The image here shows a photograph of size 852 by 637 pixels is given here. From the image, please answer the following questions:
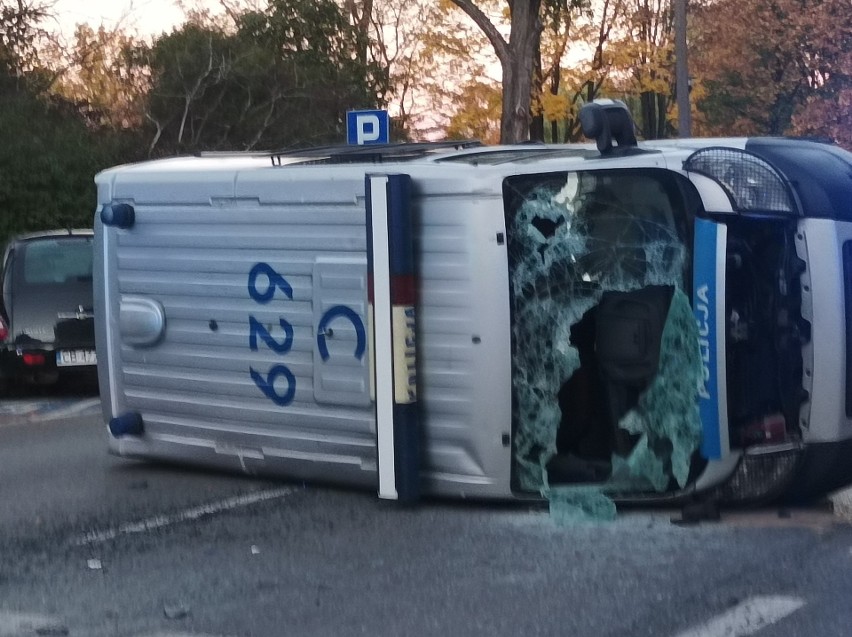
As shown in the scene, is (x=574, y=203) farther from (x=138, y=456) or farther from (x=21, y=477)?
(x=21, y=477)

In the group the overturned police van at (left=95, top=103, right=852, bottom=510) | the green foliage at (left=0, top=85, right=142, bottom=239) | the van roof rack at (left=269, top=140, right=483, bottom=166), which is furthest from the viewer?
the green foliage at (left=0, top=85, right=142, bottom=239)

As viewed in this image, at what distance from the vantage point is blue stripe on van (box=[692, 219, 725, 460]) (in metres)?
6.08

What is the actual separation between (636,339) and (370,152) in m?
2.07

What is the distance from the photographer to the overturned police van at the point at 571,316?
6188 mm

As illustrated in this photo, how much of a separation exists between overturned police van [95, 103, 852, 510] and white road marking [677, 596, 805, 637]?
4.17ft

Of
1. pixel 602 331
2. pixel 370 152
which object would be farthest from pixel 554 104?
pixel 602 331

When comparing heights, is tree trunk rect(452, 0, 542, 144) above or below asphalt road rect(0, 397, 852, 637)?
above

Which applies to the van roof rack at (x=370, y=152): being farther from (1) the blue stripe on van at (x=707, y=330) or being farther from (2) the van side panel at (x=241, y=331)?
(1) the blue stripe on van at (x=707, y=330)

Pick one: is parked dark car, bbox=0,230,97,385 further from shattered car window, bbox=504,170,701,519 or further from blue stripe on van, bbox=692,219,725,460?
blue stripe on van, bbox=692,219,725,460

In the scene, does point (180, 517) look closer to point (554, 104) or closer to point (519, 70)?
point (519, 70)

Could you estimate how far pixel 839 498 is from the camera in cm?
678

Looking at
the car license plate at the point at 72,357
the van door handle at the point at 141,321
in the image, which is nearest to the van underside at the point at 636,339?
the van door handle at the point at 141,321

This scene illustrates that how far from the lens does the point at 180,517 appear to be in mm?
6793

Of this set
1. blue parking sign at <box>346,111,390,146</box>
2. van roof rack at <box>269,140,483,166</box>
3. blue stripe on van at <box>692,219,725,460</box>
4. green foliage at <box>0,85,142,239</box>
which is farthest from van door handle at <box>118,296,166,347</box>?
green foliage at <box>0,85,142,239</box>
